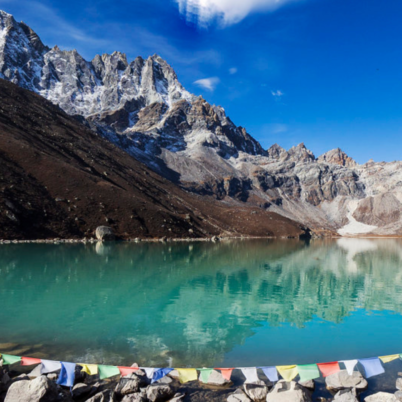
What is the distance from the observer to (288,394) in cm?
1070

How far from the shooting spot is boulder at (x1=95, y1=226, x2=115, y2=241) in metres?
79.3

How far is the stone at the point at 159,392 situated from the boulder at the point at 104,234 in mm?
71829

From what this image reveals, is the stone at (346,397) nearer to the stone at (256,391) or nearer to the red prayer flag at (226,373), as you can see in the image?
the stone at (256,391)

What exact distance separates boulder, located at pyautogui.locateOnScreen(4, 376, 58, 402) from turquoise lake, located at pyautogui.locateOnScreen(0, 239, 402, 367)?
4.38 metres

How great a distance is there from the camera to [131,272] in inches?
1542

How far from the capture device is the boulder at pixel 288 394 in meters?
10.5

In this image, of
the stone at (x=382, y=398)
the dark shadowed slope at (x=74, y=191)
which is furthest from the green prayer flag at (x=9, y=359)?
the dark shadowed slope at (x=74, y=191)

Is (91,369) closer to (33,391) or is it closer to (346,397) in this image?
(33,391)

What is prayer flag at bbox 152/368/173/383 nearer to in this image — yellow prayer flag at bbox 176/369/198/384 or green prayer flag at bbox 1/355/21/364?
yellow prayer flag at bbox 176/369/198/384

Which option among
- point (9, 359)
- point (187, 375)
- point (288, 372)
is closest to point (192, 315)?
point (187, 375)

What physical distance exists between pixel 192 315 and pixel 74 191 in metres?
73.7

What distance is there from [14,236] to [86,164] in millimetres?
46291

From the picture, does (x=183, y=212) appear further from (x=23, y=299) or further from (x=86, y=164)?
(x=23, y=299)

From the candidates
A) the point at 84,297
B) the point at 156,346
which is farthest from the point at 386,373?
the point at 84,297
